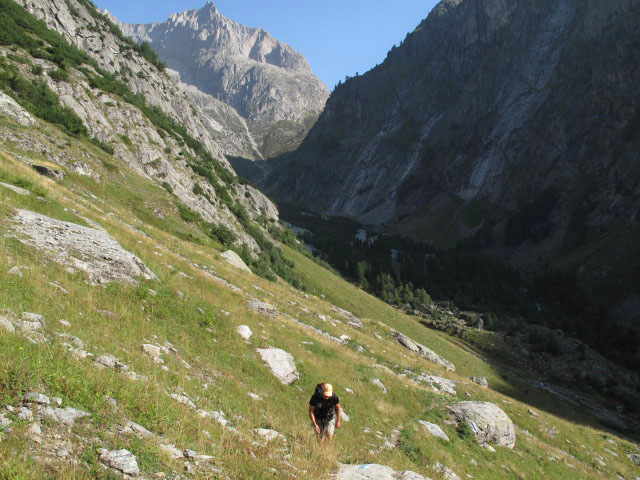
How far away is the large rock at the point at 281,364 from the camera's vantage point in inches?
507

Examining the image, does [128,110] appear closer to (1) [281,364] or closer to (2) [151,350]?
(1) [281,364]

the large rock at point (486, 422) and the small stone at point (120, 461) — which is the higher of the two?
the small stone at point (120, 461)

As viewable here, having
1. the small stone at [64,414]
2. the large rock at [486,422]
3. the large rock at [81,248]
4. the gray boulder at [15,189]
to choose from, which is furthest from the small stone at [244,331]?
the gray boulder at [15,189]

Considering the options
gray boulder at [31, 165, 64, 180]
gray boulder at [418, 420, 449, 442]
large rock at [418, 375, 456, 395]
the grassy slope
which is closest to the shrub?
gray boulder at [31, 165, 64, 180]

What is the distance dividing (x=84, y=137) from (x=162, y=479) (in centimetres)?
4734

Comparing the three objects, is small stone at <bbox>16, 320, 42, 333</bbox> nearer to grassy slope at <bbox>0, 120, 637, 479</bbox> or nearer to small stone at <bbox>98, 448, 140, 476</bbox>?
grassy slope at <bbox>0, 120, 637, 479</bbox>

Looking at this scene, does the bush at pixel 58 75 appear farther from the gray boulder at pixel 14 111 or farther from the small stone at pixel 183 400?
the small stone at pixel 183 400

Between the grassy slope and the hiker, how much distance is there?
1.73 ft

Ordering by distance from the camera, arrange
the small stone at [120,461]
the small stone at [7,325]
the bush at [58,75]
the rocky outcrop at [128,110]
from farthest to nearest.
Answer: the rocky outcrop at [128,110] → the bush at [58,75] → the small stone at [7,325] → the small stone at [120,461]

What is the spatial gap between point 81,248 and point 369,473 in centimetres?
1207

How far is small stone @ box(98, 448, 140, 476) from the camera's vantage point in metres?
5.13

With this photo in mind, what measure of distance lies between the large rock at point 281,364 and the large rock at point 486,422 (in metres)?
8.55

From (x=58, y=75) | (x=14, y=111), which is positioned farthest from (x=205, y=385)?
(x=58, y=75)

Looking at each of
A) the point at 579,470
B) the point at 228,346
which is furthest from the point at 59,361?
the point at 579,470
